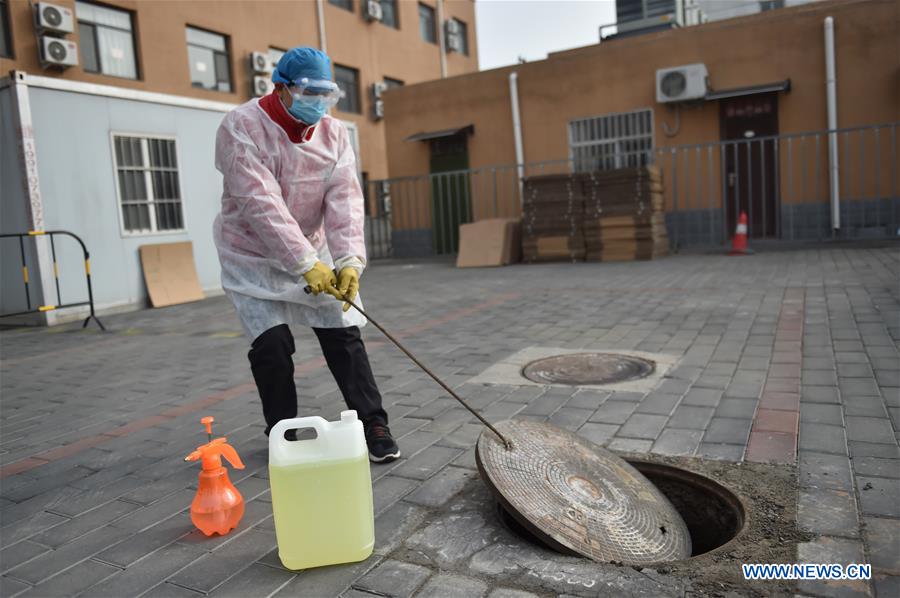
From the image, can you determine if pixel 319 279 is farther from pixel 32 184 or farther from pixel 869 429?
pixel 32 184

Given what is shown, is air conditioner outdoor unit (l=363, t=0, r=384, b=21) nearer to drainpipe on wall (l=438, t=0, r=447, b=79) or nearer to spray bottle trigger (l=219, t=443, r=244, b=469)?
drainpipe on wall (l=438, t=0, r=447, b=79)

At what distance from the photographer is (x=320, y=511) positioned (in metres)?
2.18

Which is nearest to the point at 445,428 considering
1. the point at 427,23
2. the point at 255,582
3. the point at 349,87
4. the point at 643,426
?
the point at 643,426

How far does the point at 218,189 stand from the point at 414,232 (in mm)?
6784

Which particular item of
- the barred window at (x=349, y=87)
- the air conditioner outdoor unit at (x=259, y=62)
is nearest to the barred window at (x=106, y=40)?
the air conditioner outdoor unit at (x=259, y=62)

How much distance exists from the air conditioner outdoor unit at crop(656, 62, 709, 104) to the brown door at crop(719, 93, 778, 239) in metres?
0.79

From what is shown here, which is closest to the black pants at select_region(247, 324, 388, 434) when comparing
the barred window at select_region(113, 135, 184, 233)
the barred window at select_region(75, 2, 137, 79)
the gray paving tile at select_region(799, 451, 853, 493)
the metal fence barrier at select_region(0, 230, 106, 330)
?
the gray paving tile at select_region(799, 451, 853, 493)

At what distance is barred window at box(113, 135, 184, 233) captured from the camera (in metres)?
10.2

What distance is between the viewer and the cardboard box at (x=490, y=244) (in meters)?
13.5

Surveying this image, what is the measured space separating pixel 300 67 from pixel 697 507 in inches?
95.6

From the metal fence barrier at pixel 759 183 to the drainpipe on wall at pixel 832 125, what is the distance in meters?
0.10

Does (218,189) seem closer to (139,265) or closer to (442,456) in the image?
(139,265)

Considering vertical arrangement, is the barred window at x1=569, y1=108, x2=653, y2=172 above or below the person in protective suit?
above

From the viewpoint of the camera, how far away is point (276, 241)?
284cm
